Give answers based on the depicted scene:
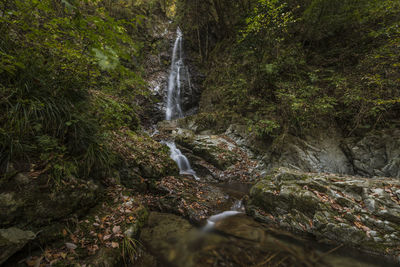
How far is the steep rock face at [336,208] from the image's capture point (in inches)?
129

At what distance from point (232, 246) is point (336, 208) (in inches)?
99.7

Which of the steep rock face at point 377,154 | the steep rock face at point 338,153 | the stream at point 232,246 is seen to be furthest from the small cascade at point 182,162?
the steep rock face at point 377,154

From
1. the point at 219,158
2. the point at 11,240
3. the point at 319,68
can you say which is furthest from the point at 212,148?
the point at 319,68

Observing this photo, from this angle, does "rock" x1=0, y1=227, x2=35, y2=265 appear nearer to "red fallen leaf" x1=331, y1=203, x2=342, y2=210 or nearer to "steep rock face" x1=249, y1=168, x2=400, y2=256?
"steep rock face" x1=249, y1=168, x2=400, y2=256

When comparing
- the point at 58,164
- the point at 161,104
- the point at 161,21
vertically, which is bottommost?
the point at 58,164

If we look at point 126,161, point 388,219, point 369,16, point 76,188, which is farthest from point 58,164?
point 369,16

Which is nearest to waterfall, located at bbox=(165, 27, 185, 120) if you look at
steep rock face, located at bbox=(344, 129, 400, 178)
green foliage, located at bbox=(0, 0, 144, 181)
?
green foliage, located at bbox=(0, 0, 144, 181)

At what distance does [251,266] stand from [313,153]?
6263mm

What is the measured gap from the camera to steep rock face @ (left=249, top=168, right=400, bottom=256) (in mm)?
3266

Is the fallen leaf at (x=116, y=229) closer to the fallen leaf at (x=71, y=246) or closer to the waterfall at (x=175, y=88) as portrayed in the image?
the fallen leaf at (x=71, y=246)

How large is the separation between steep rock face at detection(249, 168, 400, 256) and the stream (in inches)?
9.8

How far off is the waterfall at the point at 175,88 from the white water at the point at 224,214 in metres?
9.66

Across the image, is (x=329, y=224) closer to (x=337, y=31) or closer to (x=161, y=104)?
(x=337, y=31)

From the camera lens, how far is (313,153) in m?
7.23
